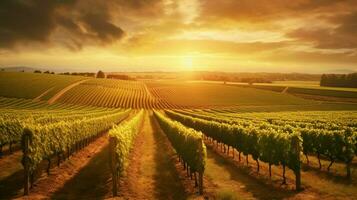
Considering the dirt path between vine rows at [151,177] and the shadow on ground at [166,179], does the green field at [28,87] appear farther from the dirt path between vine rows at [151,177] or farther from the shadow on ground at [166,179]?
the shadow on ground at [166,179]

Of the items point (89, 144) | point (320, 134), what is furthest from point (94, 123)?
point (320, 134)

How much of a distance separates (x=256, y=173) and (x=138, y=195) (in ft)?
34.1

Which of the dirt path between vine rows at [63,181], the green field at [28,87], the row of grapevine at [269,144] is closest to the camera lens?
the dirt path between vine rows at [63,181]

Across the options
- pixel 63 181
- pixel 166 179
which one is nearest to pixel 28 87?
pixel 63 181

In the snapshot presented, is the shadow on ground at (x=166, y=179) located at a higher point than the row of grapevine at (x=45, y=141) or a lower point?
lower

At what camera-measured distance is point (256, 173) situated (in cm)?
2592

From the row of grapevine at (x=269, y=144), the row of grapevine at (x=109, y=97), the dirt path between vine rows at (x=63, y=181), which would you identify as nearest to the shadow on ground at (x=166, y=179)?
the dirt path between vine rows at (x=63, y=181)

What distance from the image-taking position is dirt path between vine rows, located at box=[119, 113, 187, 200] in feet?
66.9

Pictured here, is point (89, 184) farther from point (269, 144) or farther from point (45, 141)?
point (269, 144)

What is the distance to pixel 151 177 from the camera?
2433cm

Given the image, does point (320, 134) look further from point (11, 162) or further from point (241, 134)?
point (11, 162)

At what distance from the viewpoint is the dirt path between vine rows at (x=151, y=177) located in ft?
66.9

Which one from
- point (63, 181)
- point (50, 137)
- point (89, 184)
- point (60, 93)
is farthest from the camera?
point (60, 93)

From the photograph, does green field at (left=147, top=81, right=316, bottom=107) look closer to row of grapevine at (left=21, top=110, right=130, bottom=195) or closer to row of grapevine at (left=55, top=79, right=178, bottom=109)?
row of grapevine at (left=55, top=79, right=178, bottom=109)
